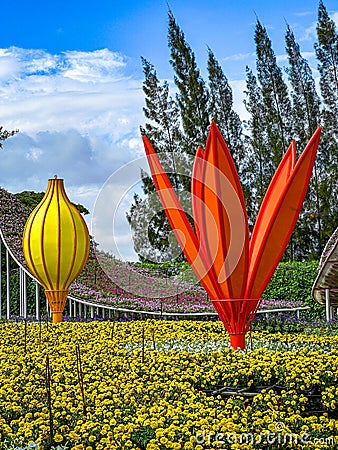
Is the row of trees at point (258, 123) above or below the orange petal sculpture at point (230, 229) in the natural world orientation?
above

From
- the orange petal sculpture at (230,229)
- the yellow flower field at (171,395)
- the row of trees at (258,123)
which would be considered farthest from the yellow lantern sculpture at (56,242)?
the row of trees at (258,123)

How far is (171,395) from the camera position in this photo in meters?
4.89

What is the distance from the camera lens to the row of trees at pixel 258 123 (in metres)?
20.4

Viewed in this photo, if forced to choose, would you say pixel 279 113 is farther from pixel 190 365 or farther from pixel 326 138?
pixel 190 365

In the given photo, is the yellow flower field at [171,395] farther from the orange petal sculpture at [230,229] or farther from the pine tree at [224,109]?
the pine tree at [224,109]

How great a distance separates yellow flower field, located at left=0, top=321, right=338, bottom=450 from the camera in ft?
12.9

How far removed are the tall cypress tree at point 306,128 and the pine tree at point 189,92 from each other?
9.29 ft

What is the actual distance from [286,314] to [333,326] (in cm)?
305

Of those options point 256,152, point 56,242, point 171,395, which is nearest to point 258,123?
point 256,152

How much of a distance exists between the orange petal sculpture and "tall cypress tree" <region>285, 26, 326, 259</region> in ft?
44.7

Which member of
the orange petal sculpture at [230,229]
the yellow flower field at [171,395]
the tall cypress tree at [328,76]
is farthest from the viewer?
the tall cypress tree at [328,76]

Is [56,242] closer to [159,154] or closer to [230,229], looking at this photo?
[230,229]

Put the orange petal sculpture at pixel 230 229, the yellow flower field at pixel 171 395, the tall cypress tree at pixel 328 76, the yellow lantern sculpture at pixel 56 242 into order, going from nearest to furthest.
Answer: the yellow flower field at pixel 171 395
the orange petal sculpture at pixel 230 229
the yellow lantern sculpture at pixel 56 242
the tall cypress tree at pixel 328 76

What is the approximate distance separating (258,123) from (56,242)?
42.6ft
